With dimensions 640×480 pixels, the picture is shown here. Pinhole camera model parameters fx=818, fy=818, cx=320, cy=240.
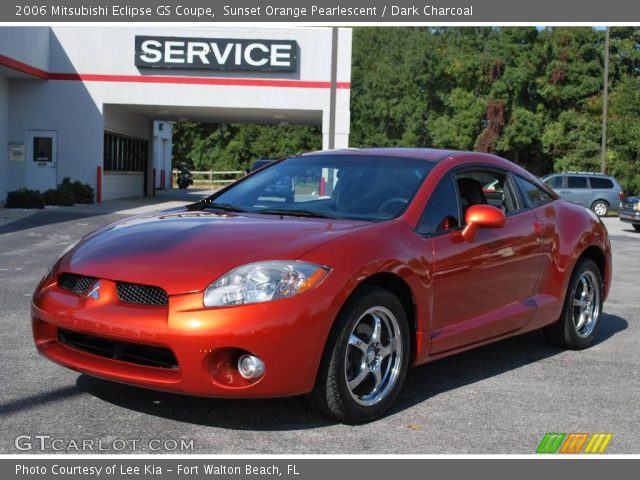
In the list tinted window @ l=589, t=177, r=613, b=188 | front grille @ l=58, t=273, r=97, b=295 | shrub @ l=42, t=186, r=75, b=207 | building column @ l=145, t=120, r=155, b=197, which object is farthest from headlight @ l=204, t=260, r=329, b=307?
building column @ l=145, t=120, r=155, b=197

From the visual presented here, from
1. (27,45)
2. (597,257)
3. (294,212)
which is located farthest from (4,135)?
(294,212)

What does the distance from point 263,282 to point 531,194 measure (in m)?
2.86

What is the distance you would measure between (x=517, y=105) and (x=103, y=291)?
158 feet

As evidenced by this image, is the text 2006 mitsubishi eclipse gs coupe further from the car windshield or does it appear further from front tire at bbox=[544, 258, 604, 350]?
front tire at bbox=[544, 258, 604, 350]

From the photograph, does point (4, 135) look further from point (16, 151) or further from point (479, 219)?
point (479, 219)

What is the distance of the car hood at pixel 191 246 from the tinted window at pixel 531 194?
6.08ft

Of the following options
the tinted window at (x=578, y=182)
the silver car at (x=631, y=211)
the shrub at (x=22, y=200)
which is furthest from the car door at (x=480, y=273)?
the tinted window at (x=578, y=182)

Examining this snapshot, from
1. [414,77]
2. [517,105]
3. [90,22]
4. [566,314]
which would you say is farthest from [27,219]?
[414,77]

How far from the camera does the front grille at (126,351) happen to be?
13.0 ft

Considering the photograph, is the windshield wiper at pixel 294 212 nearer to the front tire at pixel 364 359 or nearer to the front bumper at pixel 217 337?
the front tire at pixel 364 359

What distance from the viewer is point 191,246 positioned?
4.22 meters

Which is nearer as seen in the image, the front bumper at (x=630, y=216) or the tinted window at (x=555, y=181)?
the front bumper at (x=630, y=216)

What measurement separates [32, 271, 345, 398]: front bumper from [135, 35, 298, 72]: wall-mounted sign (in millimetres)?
23902
